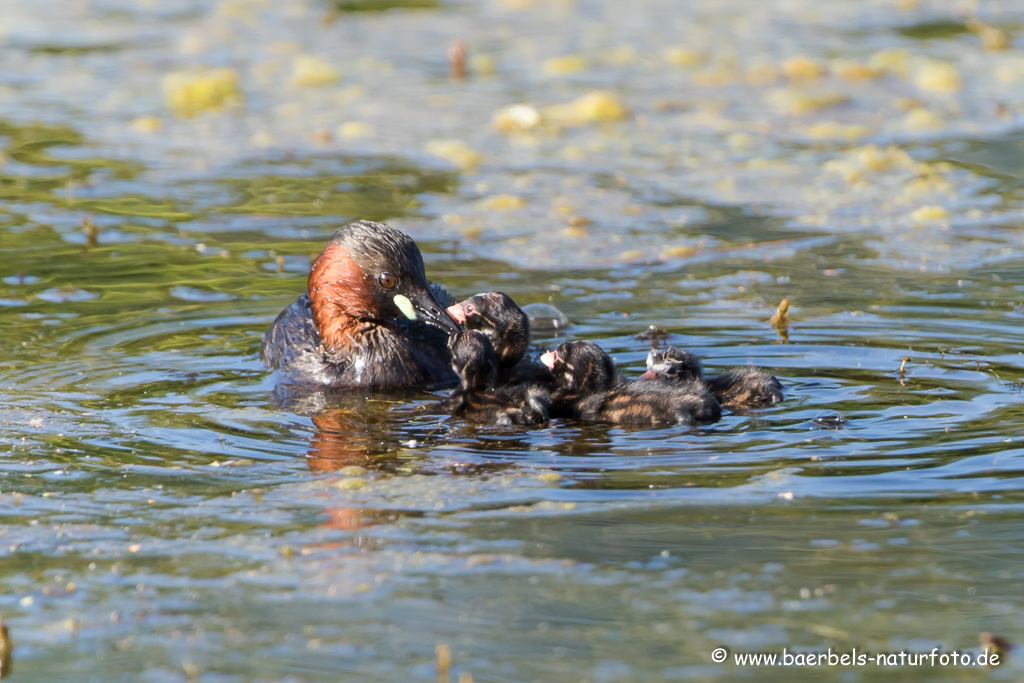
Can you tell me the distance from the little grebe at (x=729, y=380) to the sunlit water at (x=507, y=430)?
21 cm

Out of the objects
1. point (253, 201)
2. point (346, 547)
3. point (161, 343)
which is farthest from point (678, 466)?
point (253, 201)

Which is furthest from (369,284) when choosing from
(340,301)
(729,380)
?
(729,380)

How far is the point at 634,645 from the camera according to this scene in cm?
377

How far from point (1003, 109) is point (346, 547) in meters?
9.67

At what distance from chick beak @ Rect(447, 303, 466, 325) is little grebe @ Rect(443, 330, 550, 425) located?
348 millimetres

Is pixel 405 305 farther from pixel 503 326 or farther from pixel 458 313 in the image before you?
pixel 503 326

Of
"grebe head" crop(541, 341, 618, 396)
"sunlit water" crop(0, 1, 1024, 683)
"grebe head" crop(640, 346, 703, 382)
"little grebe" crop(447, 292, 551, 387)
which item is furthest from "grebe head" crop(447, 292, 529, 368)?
"grebe head" crop(640, 346, 703, 382)

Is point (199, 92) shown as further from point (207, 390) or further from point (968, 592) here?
point (968, 592)

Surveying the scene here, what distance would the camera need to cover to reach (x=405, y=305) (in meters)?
7.09

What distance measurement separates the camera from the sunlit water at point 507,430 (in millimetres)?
3953

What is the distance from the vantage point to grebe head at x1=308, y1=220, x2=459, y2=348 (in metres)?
7.05

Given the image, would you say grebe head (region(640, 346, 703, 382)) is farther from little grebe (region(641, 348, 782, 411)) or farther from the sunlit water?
the sunlit water

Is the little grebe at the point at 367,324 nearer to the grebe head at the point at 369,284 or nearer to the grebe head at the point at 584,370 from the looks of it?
the grebe head at the point at 369,284

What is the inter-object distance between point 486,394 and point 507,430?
0.23 metres
